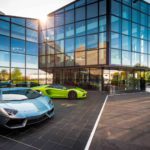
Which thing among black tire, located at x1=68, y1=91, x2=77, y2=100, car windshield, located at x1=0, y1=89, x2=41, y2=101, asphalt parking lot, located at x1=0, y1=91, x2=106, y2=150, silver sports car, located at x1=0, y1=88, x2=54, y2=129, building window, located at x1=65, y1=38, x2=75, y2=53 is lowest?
asphalt parking lot, located at x1=0, y1=91, x2=106, y2=150

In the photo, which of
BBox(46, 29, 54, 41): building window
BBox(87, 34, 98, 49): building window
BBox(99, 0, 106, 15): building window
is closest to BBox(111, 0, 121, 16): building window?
BBox(99, 0, 106, 15): building window

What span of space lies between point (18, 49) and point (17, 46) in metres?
0.40

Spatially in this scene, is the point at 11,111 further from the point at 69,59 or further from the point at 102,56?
the point at 69,59

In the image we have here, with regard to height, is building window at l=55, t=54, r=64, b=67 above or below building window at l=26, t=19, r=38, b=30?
below

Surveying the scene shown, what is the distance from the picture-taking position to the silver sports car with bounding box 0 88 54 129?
412cm

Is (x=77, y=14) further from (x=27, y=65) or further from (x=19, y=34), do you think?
(x=27, y=65)

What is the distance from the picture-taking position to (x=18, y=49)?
1900cm

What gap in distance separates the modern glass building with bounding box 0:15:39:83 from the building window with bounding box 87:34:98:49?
832 centimetres

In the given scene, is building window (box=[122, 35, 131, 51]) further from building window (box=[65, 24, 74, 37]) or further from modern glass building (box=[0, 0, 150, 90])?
building window (box=[65, 24, 74, 37])

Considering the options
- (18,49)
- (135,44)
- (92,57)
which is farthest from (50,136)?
(18,49)

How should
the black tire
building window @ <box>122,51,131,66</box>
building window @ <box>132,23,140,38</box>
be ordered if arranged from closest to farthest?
1. the black tire
2. building window @ <box>122,51,131,66</box>
3. building window @ <box>132,23,140,38</box>

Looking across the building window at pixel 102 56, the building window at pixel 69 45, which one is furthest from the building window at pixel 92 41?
the building window at pixel 69 45

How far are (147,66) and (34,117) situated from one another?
1775 cm

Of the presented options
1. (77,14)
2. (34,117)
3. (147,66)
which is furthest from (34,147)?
(147,66)
